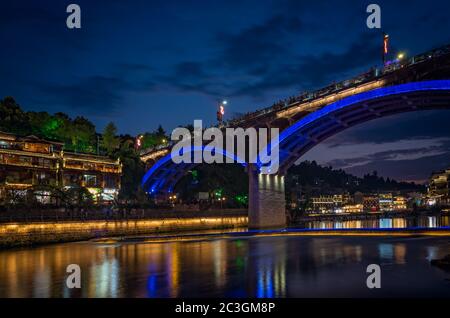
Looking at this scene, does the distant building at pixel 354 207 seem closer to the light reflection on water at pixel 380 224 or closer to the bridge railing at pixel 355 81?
the light reflection on water at pixel 380 224

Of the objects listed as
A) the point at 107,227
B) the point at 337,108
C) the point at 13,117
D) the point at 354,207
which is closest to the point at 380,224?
the point at 337,108

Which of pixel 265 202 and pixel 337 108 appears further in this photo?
pixel 265 202

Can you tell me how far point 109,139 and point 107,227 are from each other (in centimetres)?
5334

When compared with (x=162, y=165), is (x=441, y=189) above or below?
below

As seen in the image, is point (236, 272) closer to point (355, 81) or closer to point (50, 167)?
point (355, 81)

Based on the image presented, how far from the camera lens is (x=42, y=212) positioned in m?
41.2

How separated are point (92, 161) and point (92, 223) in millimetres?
34840

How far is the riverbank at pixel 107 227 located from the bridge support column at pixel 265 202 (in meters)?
9.96

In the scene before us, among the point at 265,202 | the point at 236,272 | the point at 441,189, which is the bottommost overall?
the point at 236,272

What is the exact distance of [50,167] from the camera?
229 feet

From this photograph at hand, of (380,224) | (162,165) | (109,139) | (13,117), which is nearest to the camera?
(380,224)

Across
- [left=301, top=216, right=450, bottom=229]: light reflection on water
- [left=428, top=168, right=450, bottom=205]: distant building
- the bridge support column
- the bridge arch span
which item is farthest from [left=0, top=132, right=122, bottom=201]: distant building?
[left=428, top=168, right=450, bottom=205]: distant building

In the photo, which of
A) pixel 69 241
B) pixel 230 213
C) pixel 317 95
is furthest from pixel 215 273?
pixel 230 213
